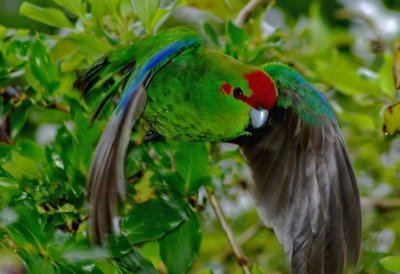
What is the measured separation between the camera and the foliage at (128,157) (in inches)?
57.7

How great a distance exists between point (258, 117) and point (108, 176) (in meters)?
0.49

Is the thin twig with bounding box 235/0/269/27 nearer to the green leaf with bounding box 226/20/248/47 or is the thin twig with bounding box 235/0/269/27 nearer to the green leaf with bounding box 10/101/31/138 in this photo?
the green leaf with bounding box 226/20/248/47

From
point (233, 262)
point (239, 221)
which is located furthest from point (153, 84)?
point (239, 221)

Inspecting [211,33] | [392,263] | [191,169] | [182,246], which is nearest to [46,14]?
[211,33]

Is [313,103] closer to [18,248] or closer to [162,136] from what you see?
[162,136]

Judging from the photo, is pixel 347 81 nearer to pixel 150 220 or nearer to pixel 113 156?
pixel 150 220

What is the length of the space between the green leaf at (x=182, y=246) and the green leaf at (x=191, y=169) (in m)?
0.06

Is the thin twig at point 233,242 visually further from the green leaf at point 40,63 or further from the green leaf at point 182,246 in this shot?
the green leaf at point 40,63

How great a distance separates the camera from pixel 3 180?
1501 millimetres

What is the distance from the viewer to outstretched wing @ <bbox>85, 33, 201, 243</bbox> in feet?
4.10

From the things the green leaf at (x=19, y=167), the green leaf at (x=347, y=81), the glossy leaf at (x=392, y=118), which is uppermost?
the green leaf at (x=19, y=167)

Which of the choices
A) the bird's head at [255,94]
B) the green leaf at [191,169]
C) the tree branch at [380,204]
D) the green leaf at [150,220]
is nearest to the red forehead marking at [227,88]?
the bird's head at [255,94]

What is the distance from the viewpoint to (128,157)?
5.61 ft

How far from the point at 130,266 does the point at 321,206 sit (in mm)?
479
